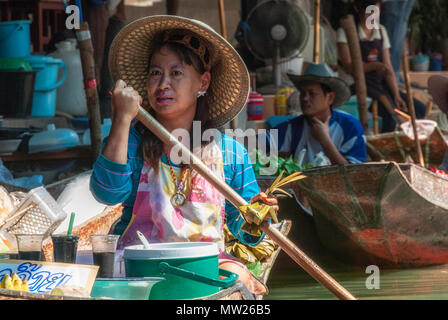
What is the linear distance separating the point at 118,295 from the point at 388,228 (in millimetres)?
2679

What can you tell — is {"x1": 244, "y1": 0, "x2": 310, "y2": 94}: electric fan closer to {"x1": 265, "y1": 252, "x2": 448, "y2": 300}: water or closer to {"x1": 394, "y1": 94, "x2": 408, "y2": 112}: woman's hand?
{"x1": 394, "y1": 94, "x2": 408, "y2": 112}: woman's hand

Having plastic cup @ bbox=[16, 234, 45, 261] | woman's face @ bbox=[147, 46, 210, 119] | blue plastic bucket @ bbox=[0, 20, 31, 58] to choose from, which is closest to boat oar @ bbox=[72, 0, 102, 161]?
blue plastic bucket @ bbox=[0, 20, 31, 58]

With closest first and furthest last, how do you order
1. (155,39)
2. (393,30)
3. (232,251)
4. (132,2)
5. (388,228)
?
(155,39) < (232,251) < (388,228) < (132,2) < (393,30)

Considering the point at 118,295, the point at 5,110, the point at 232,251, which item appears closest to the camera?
the point at 118,295

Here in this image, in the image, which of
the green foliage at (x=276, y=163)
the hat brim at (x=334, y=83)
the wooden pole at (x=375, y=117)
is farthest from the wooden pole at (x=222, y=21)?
the wooden pole at (x=375, y=117)

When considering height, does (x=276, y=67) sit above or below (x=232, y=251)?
above

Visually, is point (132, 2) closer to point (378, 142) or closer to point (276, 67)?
point (276, 67)

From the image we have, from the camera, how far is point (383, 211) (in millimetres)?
4254

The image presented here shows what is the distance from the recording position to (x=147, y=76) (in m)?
2.87

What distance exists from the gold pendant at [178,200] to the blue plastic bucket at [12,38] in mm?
3665

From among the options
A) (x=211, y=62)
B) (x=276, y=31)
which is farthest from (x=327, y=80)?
(x=211, y=62)

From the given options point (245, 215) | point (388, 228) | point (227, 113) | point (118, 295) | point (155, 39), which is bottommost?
point (388, 228)

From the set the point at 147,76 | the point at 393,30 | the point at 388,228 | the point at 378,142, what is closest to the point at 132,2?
the point at 378,142

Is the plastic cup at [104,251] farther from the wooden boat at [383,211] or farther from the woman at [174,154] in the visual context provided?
the wooden boat at [383,211]
